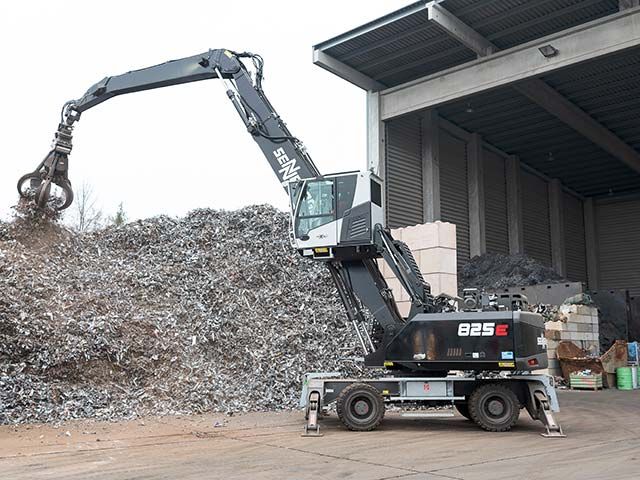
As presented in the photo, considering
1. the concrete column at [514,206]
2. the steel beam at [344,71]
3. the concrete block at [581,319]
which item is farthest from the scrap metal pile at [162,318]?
the concrete column at [514,206]

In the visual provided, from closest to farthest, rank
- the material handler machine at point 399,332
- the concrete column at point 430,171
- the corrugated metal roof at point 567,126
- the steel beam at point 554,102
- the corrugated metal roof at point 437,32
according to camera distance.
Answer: the material handler machine at point 399,332 < the corrugated metal roof at point 437,32 < the steel beam at point 554,102 < the corrugated metal roof at point 567,126 < the concrete column at point 430,171

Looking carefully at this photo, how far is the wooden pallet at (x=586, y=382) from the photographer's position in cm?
1652

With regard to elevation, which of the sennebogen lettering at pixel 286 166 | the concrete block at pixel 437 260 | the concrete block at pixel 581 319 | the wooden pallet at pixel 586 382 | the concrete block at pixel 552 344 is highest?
the sennebogen lettering at pixel 286 166

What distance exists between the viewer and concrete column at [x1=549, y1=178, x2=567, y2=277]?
3197 centimetres

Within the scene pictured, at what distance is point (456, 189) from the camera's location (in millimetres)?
25875

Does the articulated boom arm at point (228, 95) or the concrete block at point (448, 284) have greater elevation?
the articulated boom arm at point (228, 95)

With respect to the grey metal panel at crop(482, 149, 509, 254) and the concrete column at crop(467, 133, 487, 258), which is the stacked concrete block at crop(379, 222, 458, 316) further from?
the grey metal panel at crop(482, 149, 509, 254)

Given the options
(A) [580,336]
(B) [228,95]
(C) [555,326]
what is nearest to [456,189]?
(A) [580,336]

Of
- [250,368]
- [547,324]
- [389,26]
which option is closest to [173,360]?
[250,368]

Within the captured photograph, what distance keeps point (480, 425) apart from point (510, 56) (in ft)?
38.7

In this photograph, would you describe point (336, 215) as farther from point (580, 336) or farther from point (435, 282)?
point (580, 336)

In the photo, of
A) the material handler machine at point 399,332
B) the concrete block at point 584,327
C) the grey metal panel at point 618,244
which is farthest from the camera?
the grey metal panel at point 618,244

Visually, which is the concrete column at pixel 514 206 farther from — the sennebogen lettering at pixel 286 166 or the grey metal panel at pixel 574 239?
the sennebogen lettering at pixel 286 166

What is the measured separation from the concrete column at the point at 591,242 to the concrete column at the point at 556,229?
3.01 metres
